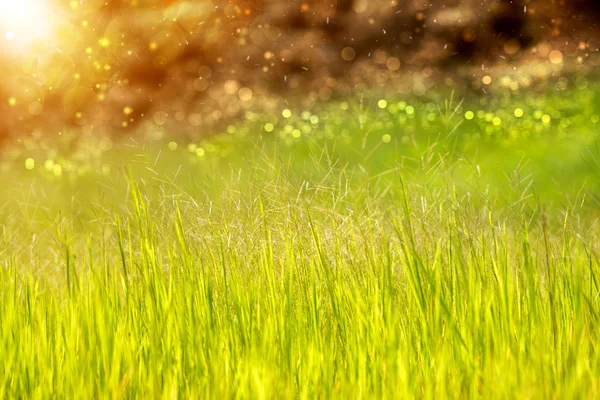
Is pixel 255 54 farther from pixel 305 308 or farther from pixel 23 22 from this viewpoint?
pixel 305 308

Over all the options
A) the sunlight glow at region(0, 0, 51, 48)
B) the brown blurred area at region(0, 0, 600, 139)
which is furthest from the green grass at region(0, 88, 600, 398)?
the sunlight glow at region(0, 0, 51, 48)

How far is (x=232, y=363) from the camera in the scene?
75.6 inches

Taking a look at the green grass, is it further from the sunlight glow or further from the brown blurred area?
the sunlight glow

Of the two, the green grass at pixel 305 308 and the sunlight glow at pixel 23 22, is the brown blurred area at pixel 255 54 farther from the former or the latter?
the green grass at pixel 305 308

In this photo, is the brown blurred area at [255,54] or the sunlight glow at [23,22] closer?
the sunlight glow at [23,22]

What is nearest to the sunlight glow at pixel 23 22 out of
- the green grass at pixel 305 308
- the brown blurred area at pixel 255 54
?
the brown blurred area at pixel 255 54

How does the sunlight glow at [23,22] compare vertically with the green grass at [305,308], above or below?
above

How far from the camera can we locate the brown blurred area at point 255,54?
9.72 metres

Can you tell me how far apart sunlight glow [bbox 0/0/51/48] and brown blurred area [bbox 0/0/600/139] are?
0.20m

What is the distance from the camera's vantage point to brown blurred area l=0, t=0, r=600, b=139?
9719 mm

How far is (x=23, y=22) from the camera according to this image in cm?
931

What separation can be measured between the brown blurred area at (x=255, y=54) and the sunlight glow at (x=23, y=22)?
0.20 metres

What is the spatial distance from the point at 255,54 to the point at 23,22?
310 centimetres

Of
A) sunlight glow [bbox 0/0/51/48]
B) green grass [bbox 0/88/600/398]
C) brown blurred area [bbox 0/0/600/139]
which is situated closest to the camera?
green grass [bbox 0/88/600/398]
